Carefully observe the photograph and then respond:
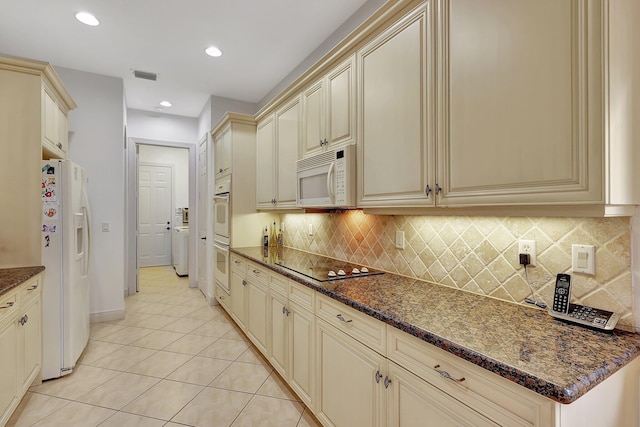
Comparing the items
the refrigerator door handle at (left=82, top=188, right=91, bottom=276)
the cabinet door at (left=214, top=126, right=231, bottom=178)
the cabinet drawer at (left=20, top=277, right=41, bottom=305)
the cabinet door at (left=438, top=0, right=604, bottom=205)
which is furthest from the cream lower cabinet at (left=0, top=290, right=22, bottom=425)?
the cabinet door at (left=438, top=0, right=604, bottom=205)

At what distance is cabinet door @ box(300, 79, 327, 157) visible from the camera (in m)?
2.28

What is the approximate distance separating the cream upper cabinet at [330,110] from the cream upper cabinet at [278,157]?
0.18m

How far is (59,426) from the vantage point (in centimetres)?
191

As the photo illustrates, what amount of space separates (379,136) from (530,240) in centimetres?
90

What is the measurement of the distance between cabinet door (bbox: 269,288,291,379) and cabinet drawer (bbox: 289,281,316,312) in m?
0.13

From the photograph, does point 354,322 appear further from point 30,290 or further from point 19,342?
point 30,290

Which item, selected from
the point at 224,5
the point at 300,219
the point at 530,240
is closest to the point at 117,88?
the point at 224,5

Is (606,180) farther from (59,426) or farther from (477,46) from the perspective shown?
(59,426)

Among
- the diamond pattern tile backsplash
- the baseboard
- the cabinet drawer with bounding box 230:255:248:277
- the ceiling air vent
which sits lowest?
the baseboard

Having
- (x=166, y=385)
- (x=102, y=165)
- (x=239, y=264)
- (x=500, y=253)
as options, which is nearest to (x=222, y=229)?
(x=239, y=264)

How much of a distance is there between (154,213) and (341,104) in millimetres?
6408

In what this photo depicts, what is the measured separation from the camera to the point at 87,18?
8.32 ft

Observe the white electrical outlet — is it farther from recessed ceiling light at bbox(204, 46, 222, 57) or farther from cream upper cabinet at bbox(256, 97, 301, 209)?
recessed ceiling light at bbox(204, 46, 222, 57)

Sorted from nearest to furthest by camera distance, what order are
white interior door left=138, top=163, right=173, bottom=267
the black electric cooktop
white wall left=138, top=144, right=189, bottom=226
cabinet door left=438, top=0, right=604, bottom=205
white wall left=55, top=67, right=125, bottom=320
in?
1. cabinet door left=438, top=0, right=604, bottom=205
2. the black electric cooktop
3. white wall left=55, top=67, right=125, bottom=320
4. white interior door left=138, top=163, right=173, bottom=267
5. white wall left=138, top=144, right=189, bottom=226
